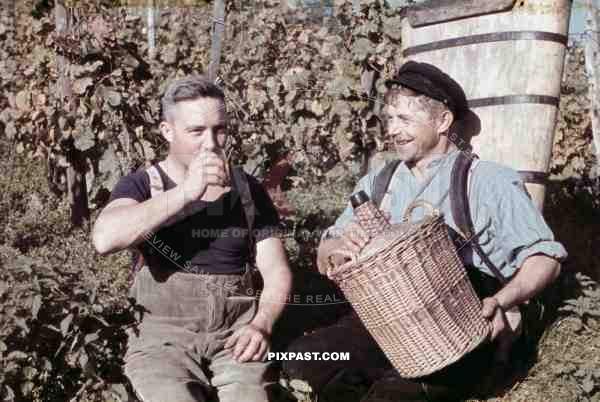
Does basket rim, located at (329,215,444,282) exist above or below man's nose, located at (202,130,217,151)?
below

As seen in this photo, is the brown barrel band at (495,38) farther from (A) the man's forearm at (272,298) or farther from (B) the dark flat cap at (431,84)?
(A) the man's forearm at (272,298)

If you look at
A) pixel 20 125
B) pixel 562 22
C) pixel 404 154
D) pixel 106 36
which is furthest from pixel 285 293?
pixel 20 125

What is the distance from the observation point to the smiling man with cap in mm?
2871

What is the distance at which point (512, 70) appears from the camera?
3.48 m

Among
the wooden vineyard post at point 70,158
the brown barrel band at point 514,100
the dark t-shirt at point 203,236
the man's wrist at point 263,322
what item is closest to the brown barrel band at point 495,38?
the brown barrel band at point 514,100

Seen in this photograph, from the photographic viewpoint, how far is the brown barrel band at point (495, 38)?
3424 millimetres

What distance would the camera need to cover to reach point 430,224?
96.3 inches

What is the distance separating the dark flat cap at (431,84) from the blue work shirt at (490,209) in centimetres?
22

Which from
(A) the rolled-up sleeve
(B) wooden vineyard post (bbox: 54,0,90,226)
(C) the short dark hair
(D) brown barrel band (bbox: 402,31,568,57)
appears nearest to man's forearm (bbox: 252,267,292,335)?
(C) the short dark hair

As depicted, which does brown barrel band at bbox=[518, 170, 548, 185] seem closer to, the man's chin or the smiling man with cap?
the smiling man with cap

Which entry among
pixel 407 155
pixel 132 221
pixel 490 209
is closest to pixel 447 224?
pixel 490 209

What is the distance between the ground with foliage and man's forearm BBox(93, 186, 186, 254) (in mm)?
512

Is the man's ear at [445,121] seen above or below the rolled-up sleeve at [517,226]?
above

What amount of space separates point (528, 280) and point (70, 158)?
10.7 feet
